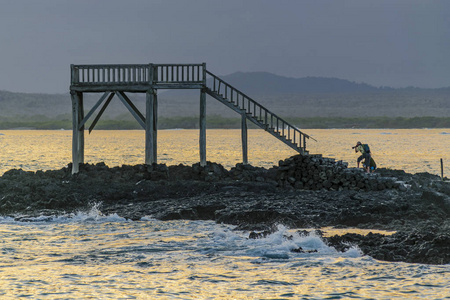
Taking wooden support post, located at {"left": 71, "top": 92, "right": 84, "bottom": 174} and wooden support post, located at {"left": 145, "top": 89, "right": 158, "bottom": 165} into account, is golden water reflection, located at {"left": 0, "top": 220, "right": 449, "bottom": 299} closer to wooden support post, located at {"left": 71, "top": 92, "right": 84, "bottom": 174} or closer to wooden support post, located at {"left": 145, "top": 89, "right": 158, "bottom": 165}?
wooden support post, located at {"left": 145, "top": 89, "right": 158, "bottom": 165}

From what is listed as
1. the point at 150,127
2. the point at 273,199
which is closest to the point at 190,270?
the point at 273,199

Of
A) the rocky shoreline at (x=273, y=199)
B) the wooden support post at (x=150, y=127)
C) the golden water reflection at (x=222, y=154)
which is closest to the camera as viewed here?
the rocky shoreline at (x=273, y=199)

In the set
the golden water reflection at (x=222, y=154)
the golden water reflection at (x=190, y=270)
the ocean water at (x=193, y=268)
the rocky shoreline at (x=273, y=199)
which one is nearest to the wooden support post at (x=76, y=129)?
the rocky shoreline at (x=273, y=199)

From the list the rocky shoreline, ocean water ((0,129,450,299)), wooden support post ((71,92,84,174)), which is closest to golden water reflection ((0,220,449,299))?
ocean water ((0,129,450,299))

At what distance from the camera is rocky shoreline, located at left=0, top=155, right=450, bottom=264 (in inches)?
703

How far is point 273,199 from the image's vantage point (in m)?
25.0

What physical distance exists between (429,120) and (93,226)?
608 ft

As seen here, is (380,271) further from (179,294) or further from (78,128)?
(78,128)

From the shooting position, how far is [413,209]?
21.9m

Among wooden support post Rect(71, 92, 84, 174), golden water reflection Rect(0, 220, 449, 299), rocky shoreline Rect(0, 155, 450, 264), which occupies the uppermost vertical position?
wooden support post Rect(71, 92, 84, 174)

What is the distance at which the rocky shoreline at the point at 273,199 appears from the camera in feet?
58.5

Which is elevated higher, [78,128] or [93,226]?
[78,128]

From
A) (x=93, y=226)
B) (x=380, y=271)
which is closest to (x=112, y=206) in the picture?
(x=93, y=226)

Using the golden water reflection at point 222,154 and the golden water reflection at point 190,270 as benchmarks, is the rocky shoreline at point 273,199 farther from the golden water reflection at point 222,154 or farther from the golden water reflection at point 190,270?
the golden water reflection at point 222,154
